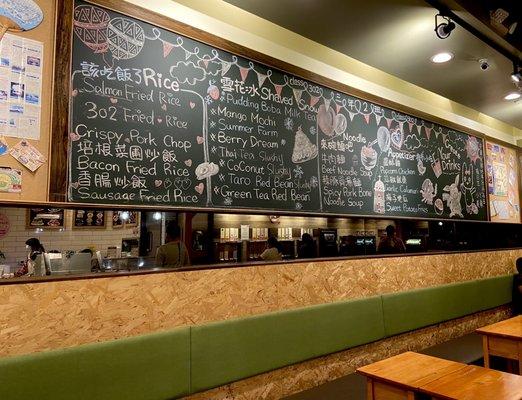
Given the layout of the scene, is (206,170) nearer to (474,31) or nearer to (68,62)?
(68,62)

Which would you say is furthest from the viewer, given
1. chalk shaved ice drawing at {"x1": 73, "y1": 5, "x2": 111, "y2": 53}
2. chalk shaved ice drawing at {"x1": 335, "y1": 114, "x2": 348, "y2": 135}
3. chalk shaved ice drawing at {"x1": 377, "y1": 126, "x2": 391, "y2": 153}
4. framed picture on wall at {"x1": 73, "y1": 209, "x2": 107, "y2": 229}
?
framed picture on wall at {"x1": 73, "y1": 209, "x2": 107, "y2": 229}

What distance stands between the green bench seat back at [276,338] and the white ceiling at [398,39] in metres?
2.62

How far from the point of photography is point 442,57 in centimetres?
429

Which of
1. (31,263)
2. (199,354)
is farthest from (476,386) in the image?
(31,263)

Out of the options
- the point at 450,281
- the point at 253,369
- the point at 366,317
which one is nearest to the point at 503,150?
the point at 450,281

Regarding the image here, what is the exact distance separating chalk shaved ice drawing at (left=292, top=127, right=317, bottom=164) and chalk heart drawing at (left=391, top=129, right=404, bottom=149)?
4.74ft

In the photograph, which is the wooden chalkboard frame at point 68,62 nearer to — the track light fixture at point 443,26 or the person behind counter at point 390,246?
the track light fixture at point 443,26

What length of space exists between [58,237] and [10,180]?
20.8 ft

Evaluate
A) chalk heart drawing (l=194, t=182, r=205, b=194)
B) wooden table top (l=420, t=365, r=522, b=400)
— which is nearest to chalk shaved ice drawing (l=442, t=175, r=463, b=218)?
wooden table top (l=420, t=365, r=522, b=400)

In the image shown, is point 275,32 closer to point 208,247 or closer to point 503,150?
point 208,247

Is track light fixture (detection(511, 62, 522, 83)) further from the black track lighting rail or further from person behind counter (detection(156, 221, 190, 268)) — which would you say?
person behind counter (detection(156, 221, 190, 268))

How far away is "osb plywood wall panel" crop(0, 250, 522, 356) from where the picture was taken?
2.10m

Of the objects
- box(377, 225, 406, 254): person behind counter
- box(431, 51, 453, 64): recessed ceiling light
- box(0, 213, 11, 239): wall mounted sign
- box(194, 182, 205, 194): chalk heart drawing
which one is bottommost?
box(377, 225, 406, 254): person behind counter

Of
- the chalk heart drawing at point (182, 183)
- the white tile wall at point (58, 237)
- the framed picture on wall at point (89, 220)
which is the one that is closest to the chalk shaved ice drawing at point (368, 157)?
the chalk heart drawing at point (182, 183)
